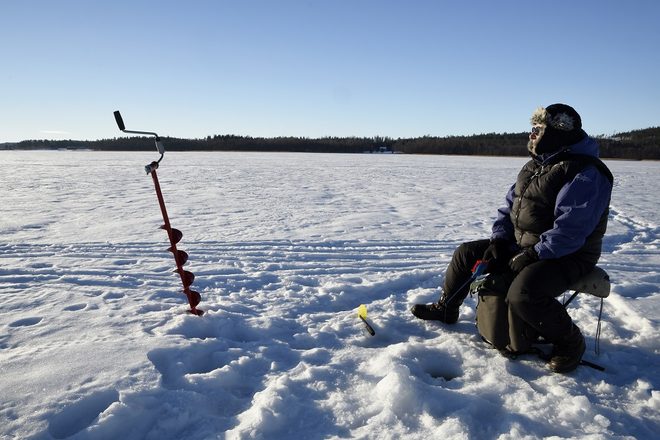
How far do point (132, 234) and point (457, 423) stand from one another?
261 inches

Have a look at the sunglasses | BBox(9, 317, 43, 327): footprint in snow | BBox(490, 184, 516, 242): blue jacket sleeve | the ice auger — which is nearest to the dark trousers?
BBox(490, 184, 516, 242): blue jacket sleeve

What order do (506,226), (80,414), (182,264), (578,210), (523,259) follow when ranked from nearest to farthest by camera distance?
(80,414)
(578,210)
(523,259)
(506,226)
(182,264)

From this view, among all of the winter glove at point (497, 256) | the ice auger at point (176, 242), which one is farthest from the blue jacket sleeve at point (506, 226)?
the ice auger at point (176, 242)

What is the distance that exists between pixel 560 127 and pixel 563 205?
566mm

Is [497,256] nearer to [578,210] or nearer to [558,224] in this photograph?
[558,224]

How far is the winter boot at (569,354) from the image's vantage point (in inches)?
117

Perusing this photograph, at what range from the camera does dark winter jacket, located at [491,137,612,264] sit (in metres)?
2.81

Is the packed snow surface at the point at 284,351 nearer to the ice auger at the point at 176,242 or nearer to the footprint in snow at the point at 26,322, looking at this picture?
the footprint in snow at the point at 26,322

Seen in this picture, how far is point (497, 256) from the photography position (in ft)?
10.9

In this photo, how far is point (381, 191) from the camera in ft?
48.2

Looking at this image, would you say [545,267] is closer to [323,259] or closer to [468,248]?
[468,248]

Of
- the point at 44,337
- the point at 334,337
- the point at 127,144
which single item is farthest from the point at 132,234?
the point at 127,144

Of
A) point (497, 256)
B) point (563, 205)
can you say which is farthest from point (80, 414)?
point (563, 205)

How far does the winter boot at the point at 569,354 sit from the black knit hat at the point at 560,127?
53.4 inches
